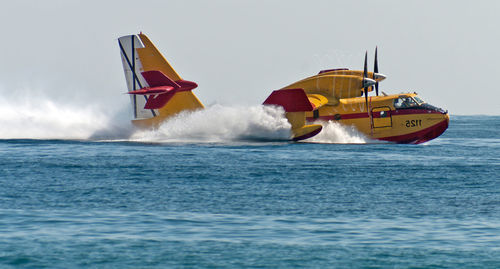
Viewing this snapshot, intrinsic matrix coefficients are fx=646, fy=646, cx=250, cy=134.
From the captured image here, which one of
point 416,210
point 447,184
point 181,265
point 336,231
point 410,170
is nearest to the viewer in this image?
point 181,265

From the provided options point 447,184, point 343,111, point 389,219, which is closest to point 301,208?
point 389,219

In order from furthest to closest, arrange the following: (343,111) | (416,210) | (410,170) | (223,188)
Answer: (343,111), (410,170), (223,188), (416,210)

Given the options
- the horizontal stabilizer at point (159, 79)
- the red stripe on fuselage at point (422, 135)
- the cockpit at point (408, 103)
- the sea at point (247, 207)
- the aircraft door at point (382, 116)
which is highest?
the horizontal stabilizer at point (159, 79)

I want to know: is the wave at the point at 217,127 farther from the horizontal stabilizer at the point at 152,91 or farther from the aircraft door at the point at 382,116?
the aircraft door at the point at 382,116

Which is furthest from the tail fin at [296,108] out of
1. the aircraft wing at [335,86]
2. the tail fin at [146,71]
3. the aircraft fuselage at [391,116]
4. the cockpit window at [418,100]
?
the cockpit window at [418,100]

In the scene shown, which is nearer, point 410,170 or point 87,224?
point 87,224

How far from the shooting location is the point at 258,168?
1212 inches

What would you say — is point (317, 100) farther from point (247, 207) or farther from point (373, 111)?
point (247, 207)

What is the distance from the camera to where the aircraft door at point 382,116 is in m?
44.6

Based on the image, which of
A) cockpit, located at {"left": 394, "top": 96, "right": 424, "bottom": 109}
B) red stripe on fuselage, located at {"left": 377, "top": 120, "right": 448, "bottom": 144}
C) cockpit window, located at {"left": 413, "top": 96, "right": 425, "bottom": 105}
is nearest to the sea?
red stripe on fuselage, located at {"left": 377, "top": 120, "right": 448, "bottom": 144}

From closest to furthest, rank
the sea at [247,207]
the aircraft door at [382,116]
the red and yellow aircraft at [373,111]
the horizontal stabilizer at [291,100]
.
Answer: the sea at [247,207]
the horizontal stabilizer at [291,100]
the red and yellow aircraft at [373,111]
the aircraft door at [382,116]

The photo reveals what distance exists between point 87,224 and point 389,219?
27.6ft

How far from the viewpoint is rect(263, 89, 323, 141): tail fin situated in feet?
141

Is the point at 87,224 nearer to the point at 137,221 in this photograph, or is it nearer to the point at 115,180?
the point at 137,221
